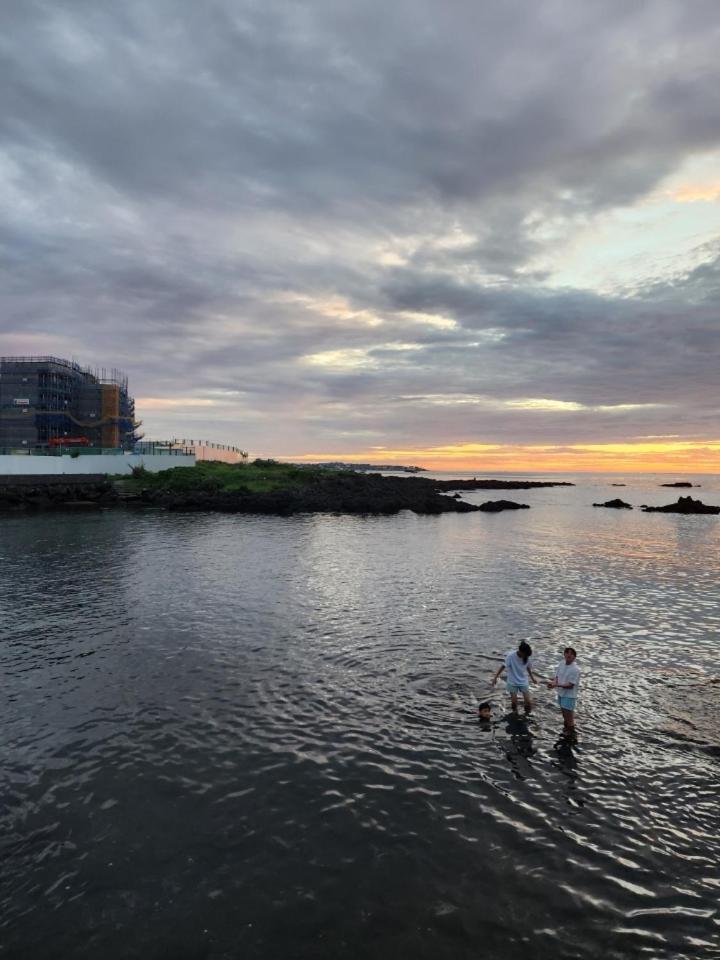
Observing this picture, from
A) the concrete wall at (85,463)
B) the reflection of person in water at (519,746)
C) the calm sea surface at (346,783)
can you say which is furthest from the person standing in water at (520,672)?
the concrete wall at (85,463)

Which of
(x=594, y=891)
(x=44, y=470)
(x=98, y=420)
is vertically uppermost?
(x=98, y=420)

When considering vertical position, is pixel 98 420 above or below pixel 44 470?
above

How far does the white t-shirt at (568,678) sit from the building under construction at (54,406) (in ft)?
319

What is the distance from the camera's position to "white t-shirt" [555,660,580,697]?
591 inches

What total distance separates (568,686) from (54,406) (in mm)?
119241

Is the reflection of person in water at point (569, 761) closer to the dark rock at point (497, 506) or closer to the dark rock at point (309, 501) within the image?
the dark rock at point (309, 501)

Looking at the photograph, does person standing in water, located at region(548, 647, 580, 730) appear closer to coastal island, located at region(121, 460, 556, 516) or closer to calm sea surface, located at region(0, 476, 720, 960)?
calm sea surface, located at region(0, 476, 720, 960)

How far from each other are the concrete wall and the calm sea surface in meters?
63.8

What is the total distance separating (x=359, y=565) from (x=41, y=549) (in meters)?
25.2

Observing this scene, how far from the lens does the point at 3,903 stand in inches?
354

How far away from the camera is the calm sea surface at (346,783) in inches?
345

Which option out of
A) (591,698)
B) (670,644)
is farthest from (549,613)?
(591,698)

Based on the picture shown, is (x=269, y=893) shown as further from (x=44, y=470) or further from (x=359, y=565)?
(x=44, y=470)

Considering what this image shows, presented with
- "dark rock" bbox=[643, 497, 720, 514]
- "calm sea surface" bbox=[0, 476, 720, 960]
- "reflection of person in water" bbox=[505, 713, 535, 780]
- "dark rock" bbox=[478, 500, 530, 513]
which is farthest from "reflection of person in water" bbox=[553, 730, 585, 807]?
"dark rock" bbox=[643, 497, 720, 514]
